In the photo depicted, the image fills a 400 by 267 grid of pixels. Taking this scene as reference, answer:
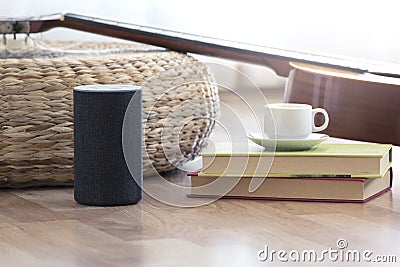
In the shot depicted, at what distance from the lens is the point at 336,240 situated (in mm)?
1226

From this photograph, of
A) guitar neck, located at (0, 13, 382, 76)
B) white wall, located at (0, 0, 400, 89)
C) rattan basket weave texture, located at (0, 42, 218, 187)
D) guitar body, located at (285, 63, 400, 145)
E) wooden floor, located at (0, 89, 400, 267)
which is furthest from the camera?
white wall, located at (0, 0, 400, 89)

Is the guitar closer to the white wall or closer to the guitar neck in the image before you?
the guitar neck

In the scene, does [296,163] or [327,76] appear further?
[327,76]

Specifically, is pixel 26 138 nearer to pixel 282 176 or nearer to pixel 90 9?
pixel 282 176

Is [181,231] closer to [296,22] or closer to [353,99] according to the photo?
[353,99]

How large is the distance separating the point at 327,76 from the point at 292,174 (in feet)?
1.30

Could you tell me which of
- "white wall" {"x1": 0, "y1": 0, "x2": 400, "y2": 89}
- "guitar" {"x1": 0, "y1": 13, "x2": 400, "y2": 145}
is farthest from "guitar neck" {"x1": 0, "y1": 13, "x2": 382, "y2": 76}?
"white wall" {"x1": 0, "y1": 0, "x2": 400, "y2": 89}

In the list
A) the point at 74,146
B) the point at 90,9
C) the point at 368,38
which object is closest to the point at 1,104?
the point at 74,146

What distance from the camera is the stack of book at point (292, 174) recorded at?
1442mm

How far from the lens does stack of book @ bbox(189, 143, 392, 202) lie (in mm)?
1442

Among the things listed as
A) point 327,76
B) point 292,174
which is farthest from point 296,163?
point 327,76

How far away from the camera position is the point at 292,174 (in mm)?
1451

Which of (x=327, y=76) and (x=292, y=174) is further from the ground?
(x=327, y=76)

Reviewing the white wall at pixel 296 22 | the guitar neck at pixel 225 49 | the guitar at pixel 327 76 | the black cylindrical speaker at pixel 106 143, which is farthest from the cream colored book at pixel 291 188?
the white wall at pixel 296 22
